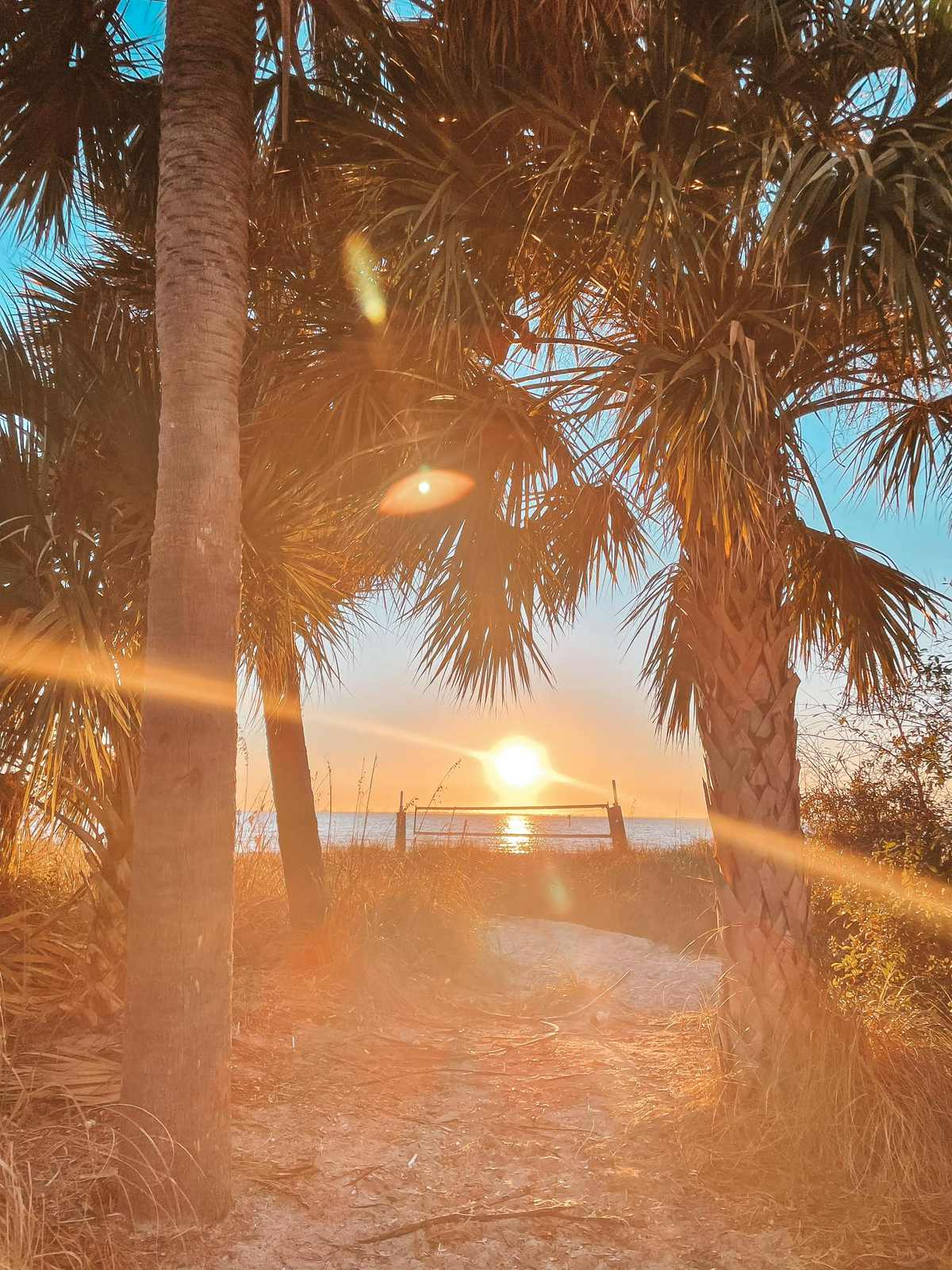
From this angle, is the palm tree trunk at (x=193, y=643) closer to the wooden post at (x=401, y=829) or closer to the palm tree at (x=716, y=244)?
the palm tree at (x=716, y=244)

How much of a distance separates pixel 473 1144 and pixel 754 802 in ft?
6.98

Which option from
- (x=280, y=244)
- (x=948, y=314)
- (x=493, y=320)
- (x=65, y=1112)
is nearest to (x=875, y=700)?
(x=948, y=314)

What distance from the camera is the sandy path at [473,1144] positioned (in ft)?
10.9

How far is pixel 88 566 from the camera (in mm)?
4316

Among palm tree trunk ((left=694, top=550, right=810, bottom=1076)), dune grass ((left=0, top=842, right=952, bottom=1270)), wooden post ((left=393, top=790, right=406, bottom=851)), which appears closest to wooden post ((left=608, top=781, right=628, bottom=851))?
wooden post ((left=393, top=790, right=406, bottom=851))

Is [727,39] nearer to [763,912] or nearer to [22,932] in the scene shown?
[763,912]

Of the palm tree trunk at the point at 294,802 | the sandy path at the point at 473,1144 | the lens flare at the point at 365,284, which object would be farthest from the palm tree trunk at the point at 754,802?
→ the palm tree trunk at the point at 294,802

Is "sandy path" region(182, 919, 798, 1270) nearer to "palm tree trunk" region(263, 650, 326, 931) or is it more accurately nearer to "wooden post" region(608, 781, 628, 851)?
"palm tree trunk" region(263, 650, 326, 931)

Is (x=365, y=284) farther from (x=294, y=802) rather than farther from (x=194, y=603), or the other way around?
(x=294, y=802)

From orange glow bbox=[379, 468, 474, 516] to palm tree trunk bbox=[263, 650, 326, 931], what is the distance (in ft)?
8.33

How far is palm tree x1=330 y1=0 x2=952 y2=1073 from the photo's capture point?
371 cm

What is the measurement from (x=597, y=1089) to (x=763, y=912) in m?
1.53

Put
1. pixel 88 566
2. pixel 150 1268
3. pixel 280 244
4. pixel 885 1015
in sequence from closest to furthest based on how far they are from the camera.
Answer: pixel 150 1268 → pixel 88 566 → pixel 885 1015 → pixel 280 244

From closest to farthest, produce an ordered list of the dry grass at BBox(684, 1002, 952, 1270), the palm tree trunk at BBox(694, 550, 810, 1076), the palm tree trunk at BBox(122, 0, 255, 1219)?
the palm tree trunk at BBox(122, 0, 255, 1219) → the dry grass at BBox(684, 1002, 952, 1270) → the palm tree trunk at BBox(694, 550, 810, 1076)
